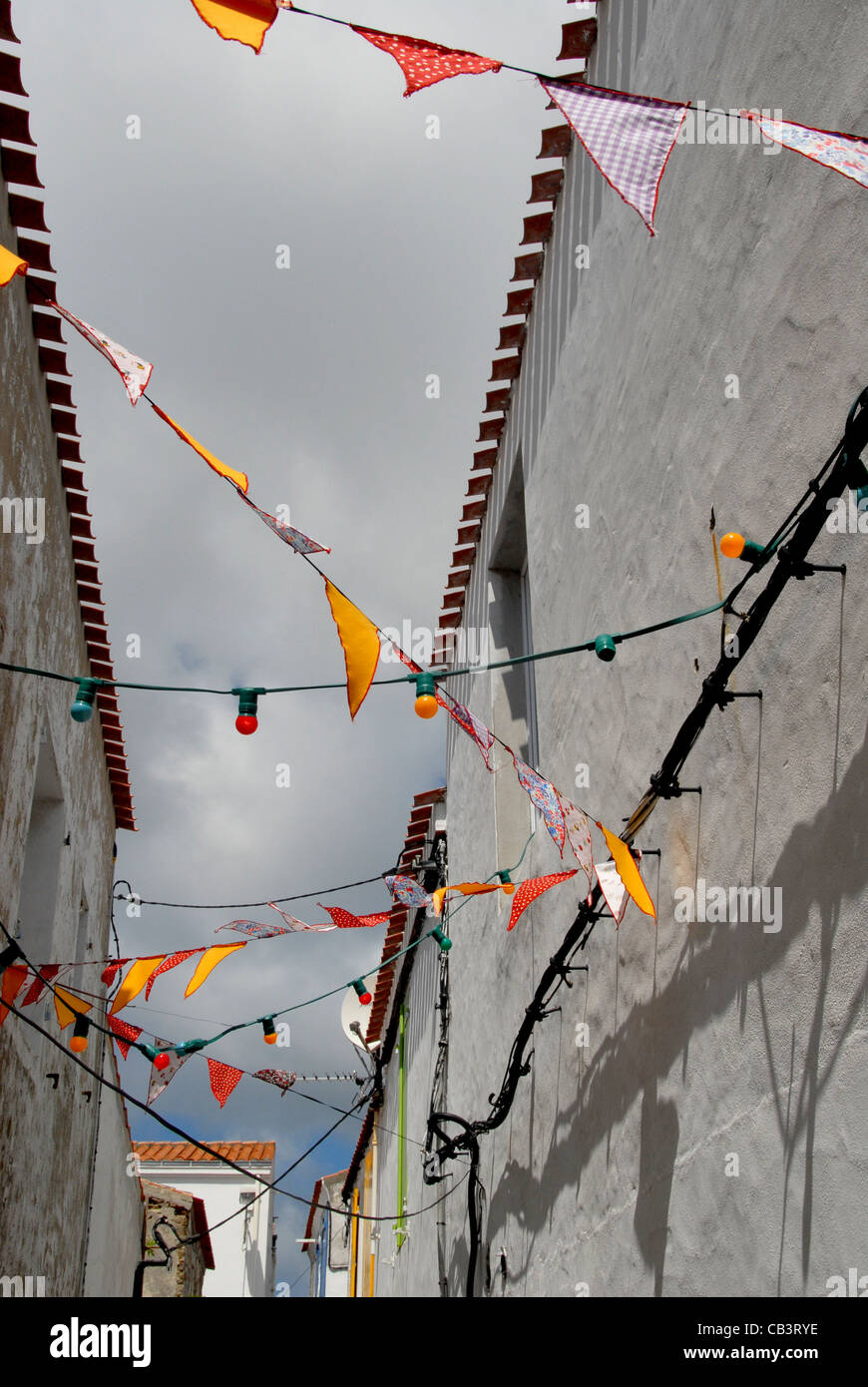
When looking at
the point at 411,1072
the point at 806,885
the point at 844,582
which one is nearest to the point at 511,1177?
the point at 806,885

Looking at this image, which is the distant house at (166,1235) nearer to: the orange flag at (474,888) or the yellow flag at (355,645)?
the orange flag at (474,888)

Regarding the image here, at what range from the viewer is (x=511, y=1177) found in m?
7.23

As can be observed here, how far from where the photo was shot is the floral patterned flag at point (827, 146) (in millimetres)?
2818

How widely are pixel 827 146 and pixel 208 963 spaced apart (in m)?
5.69

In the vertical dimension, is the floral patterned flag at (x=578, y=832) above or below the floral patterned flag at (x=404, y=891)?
below

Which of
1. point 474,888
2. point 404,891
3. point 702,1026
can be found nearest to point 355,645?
point 702,1026

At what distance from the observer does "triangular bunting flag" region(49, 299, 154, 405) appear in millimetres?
4176

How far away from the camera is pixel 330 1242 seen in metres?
27.3

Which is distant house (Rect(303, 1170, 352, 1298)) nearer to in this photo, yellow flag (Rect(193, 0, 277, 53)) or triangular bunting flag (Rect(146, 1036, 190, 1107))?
triangular bunting flag (Rect(146, 1036, 190, 1107))

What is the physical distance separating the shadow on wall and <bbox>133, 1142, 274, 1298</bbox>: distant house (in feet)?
76.8

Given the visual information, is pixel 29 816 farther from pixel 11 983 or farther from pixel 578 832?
pixel 578 832

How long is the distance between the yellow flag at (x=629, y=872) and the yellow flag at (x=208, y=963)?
3.47 meters

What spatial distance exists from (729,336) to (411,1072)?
399 inches

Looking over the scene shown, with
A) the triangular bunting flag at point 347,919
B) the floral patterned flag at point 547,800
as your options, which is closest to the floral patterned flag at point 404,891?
the triangular bunting flag at point 347,919
